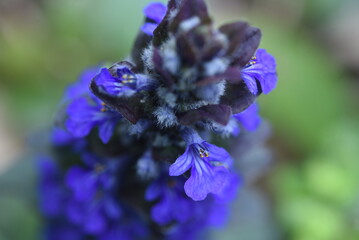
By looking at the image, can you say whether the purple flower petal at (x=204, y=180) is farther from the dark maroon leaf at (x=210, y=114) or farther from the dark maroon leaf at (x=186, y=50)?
the dark maroon leaf at (x=186, y=50)

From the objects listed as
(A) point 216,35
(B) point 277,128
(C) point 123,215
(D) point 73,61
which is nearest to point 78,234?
(C) point 123,215

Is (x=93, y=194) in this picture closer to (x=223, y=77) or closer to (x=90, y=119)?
(x=90, y=119)

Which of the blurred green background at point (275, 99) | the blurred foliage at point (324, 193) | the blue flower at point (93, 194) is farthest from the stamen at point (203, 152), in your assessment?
the blurred foliage at point (324, 193)

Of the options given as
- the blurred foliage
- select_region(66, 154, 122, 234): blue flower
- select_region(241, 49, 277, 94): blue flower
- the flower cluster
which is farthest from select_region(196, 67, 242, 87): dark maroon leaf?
the blurred foliage

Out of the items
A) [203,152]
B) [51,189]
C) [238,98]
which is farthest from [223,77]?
[51,189]

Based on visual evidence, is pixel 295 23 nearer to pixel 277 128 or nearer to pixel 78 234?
pixel 277 128

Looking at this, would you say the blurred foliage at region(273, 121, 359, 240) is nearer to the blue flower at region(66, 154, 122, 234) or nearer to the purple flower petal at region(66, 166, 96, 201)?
the blue flower at region(66, 154, 122, 234)

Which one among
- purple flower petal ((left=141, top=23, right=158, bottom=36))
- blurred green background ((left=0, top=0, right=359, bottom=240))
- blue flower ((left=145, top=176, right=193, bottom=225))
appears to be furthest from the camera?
blurred green background ((left=0, top=0, right=359, bottom=240))
